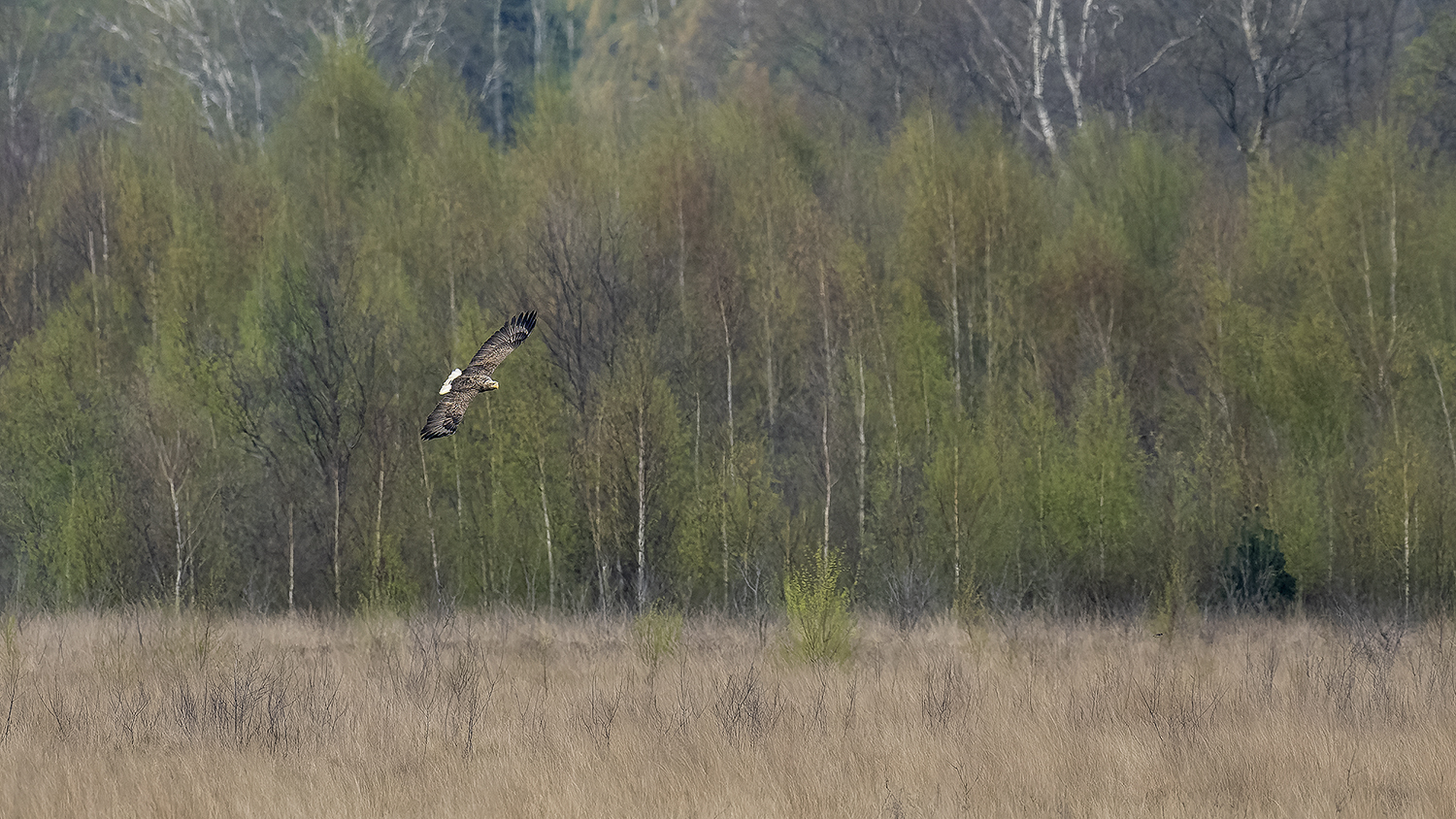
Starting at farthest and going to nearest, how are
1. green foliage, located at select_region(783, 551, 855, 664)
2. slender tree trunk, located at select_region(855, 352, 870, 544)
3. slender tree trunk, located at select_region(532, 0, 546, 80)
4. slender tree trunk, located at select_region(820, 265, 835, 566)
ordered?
slender tree trunk, located at select_region(532, 0, 546, 80) < slender tree trunk, located at select_region(855, 352, 870, 544) < slender tree trunk, located at select_region(820, 265, 835, 566) < green foliage, located at select_region(783, 551, 855, 664)

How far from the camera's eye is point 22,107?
34.6 metres

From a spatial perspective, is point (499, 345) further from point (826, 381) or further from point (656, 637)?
point (826, 381)

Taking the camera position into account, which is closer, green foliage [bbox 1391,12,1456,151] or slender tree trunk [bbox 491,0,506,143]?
green foliage [bbox 1391,12,1456,151]

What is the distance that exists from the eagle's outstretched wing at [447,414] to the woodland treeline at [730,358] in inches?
319

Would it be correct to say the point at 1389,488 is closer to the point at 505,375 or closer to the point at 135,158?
the point at 505,375

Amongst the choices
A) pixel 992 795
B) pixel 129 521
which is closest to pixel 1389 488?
pixel 992 795

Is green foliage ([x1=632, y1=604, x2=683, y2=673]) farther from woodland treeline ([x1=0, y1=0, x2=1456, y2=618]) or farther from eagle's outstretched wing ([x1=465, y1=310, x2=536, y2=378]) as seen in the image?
woodland treeline ([x1=0, y1=0, x2=1456, y2=618])

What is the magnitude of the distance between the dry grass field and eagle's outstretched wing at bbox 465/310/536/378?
2647mm

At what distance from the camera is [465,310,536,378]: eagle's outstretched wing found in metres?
12.3

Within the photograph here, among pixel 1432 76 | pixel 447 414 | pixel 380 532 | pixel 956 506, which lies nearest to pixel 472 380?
pixel 447 414

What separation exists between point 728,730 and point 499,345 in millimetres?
4128

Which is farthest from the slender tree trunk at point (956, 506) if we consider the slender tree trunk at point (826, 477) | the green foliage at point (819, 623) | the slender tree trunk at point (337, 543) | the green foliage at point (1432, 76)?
the green foliage at point (1432, 76)

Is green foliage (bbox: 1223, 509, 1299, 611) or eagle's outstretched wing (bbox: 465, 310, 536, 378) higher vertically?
eagle's outstretched wing (bbox: 465, 310, 536, 378)

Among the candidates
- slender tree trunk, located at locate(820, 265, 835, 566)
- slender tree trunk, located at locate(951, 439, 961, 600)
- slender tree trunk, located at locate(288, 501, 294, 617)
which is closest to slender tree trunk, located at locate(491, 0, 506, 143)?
slender tree trunk, located at locate(820, 265, 835, 566)
